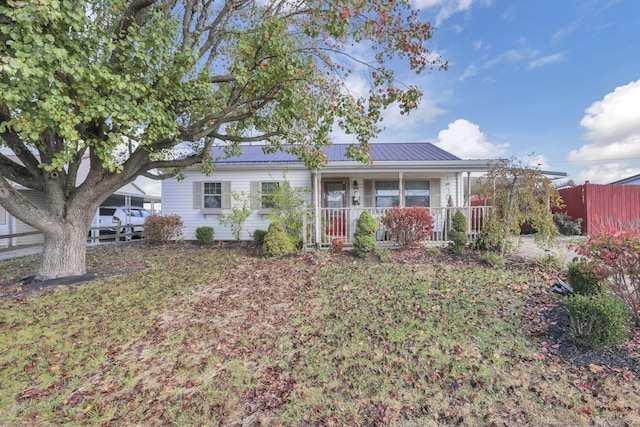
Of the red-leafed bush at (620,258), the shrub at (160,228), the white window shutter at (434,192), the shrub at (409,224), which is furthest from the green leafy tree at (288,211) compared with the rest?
the red-leafed bush at (620,258)

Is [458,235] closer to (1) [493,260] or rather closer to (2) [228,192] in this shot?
(1) [493,260]

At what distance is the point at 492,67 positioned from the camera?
9914mm

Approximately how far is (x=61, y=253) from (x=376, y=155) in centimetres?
1009

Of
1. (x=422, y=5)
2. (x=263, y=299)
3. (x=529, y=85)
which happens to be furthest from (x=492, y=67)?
(x=263, y=299)

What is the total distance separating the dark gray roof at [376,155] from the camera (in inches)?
417

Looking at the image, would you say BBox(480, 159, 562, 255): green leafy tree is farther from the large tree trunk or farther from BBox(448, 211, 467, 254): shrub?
the large tree trunk

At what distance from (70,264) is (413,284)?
689cm

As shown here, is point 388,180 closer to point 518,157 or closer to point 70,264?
point 518,157

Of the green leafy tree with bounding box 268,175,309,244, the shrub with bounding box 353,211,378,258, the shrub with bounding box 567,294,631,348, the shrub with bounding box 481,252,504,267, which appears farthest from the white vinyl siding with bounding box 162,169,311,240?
the shrub with bounding box 567,294,631,348

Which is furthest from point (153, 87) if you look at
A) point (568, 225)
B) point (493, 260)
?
point (568, 225)

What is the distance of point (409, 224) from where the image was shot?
24.5ft

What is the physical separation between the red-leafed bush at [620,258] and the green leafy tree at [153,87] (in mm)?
3677

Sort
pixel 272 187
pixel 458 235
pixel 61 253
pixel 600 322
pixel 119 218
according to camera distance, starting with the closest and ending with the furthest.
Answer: pixel 600 322
pixel 61 253
pixel 458 235
pixel 272 187
pixel 119 218

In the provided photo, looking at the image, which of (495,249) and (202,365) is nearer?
(202,365)
